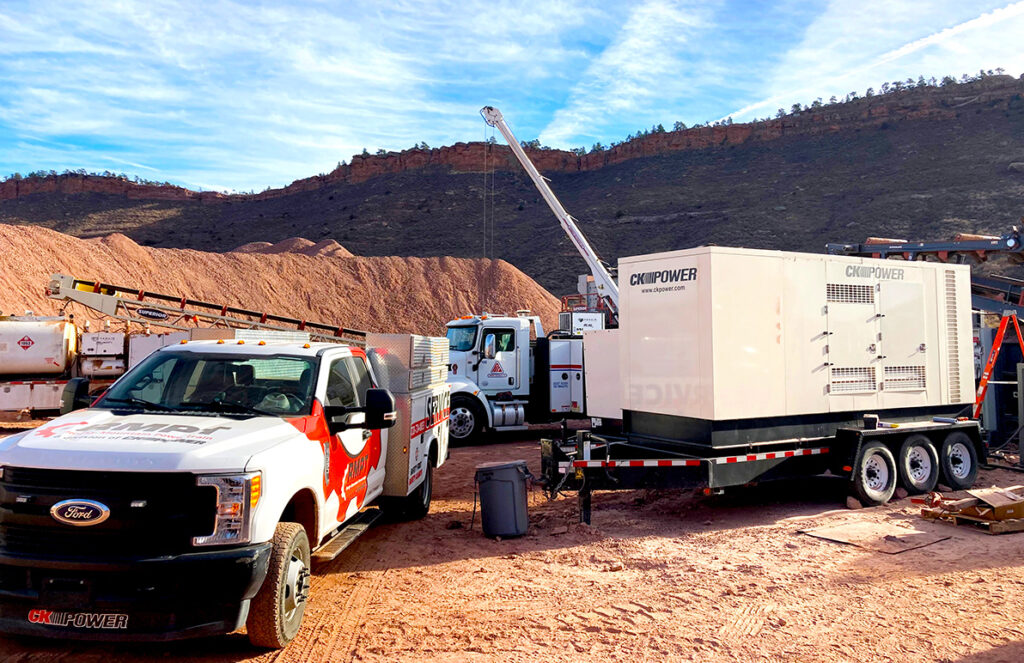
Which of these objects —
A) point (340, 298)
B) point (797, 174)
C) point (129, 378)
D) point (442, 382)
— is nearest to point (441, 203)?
point (340, 298)

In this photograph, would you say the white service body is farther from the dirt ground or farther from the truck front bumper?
the truck front bumper

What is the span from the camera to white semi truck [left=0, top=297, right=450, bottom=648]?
3.96 meters

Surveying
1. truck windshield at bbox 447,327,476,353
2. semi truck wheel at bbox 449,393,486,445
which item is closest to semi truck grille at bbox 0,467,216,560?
semi truck wheel at bbox 449,393,486,445

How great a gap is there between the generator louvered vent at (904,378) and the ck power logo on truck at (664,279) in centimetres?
339

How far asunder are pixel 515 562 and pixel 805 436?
13.7 feet

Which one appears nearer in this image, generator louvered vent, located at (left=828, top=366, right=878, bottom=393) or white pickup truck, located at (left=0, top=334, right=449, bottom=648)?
white pickup truck, located at (left=0, top=334, right=449, bottom=648)

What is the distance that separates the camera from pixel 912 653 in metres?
4.77

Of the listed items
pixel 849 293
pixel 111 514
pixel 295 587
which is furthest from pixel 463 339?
pixel 111 514

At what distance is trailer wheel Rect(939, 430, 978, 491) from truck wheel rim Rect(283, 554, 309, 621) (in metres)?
8.81

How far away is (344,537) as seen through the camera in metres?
5.92

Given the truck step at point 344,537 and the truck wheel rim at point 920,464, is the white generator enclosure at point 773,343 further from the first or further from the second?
the truck step at point 344,537

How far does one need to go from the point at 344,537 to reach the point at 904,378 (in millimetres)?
7735

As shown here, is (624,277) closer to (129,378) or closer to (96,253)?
(129,378)

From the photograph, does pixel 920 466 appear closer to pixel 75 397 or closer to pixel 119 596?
pixel 119 596
